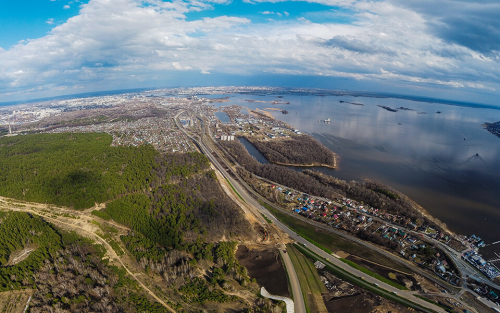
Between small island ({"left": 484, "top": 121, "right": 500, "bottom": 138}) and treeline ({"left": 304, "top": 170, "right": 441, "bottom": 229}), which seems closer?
treeline ({"left": 304, "top": 170, "right": 441, "bottom": 229})

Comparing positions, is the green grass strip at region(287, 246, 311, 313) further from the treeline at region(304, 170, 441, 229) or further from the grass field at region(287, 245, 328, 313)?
the treeline at region(304, 170, 441, 229)

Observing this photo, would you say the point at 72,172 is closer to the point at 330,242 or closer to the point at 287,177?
the point at 287,177

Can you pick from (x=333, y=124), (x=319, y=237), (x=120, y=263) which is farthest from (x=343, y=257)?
(x=333, y=124)

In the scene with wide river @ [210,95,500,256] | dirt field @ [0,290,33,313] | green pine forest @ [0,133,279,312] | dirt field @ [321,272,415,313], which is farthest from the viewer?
wide river @ [210,95,500,256]

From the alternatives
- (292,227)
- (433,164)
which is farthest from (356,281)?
(433,164)

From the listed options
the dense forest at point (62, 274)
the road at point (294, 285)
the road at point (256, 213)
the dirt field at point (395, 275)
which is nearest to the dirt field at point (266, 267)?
the road at point (294, 285)

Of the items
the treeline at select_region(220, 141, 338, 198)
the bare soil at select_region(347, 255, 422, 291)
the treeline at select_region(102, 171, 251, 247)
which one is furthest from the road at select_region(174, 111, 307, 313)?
the bare soil at select_region(347, 255, 422, 291)

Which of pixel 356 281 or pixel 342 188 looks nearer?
pixel 356 281
